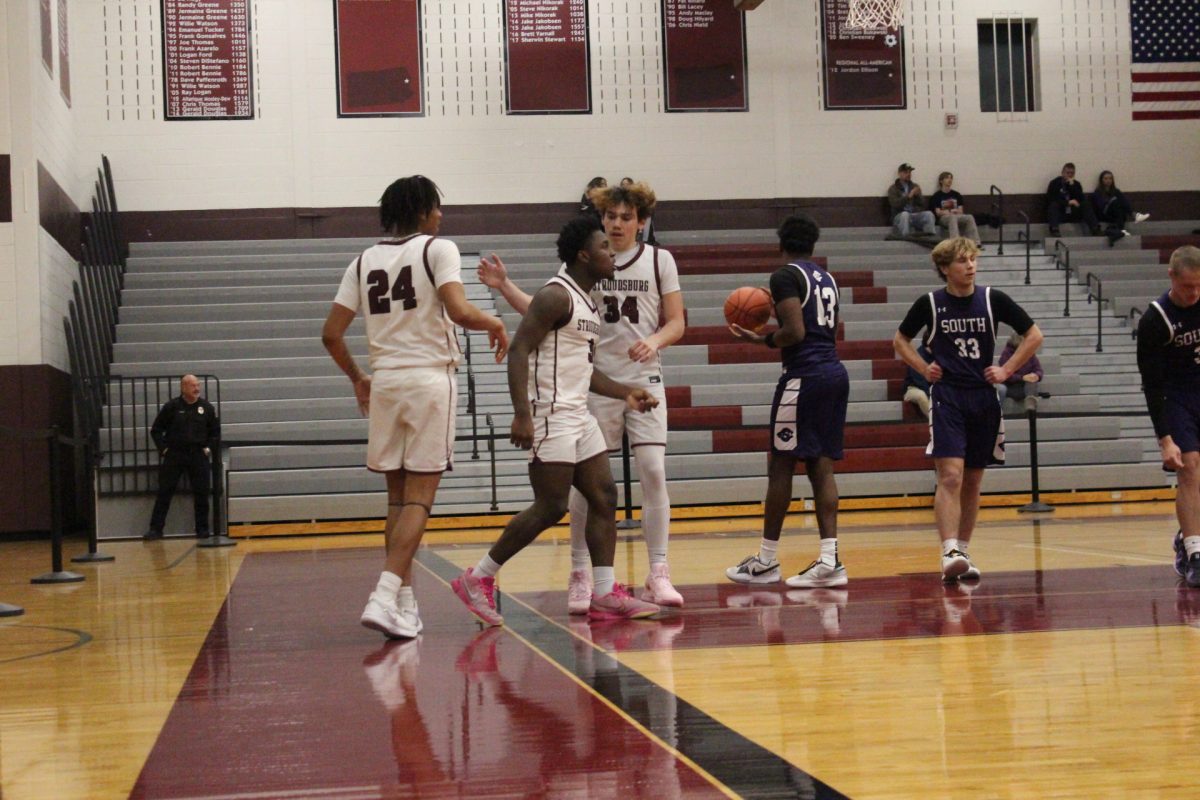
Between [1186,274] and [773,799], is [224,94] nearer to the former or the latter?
[1186,274]

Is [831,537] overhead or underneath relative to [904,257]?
underneath

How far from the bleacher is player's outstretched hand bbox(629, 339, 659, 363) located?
26.1 ft

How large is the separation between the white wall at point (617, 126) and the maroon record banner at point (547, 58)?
16 centimetres

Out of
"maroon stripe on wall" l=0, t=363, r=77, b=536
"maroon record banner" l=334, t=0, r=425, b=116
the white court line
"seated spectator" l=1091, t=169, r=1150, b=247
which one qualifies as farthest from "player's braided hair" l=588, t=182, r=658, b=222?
"seated spectator" l=1091, t=169, r=1150, b=247

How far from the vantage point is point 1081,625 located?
5.24 m

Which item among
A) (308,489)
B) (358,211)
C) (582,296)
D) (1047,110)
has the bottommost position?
(308,489)

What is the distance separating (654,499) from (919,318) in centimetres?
194

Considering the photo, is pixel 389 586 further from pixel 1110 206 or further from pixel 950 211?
pixel 1110 206

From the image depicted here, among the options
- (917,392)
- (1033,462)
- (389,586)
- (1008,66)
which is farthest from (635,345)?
(1008,66)

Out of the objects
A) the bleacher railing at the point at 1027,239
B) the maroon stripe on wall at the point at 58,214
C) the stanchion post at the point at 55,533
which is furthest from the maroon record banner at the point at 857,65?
the stanchion post at the point at 55,533

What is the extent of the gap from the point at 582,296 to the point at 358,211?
1432cm

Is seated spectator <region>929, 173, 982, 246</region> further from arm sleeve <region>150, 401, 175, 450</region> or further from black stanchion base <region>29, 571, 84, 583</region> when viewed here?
black stanchion base <region>29, 571, 84, 583</region>

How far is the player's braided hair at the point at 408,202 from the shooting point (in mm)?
5566

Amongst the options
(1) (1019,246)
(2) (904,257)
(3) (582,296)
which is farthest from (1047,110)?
(3) (582,296)
